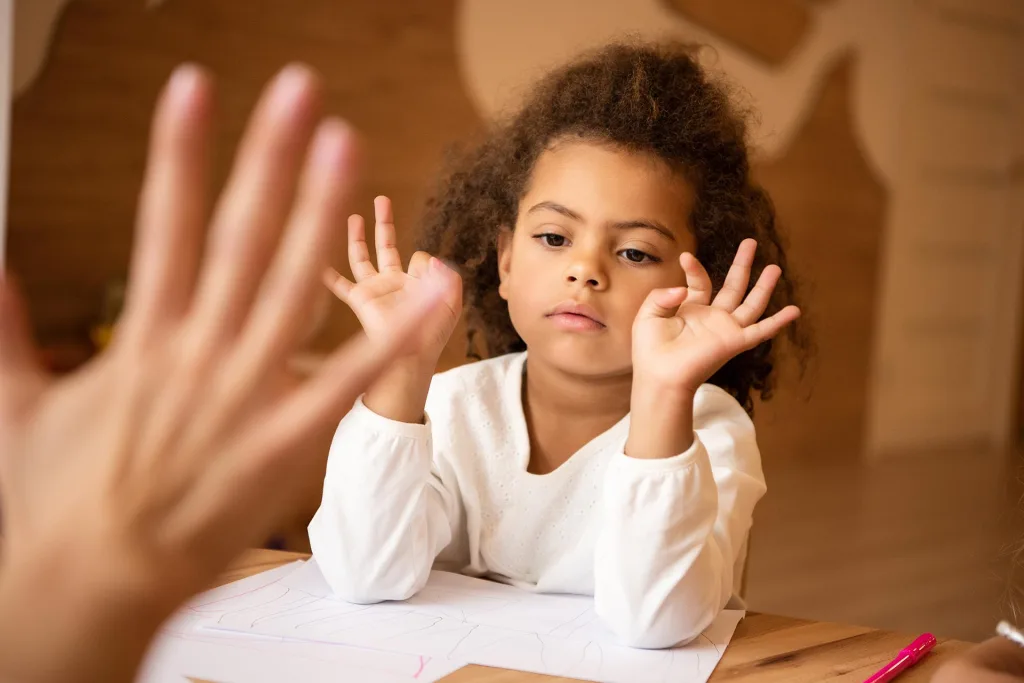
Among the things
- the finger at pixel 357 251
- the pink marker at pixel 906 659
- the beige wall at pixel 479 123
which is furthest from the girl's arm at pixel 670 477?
the beige wall at pixel 479 123

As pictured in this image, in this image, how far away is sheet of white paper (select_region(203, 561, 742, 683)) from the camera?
Answer: 76 centimetres

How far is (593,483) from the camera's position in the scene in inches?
44.6

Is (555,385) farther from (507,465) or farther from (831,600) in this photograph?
(831,600)

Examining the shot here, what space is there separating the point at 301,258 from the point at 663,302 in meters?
0.53

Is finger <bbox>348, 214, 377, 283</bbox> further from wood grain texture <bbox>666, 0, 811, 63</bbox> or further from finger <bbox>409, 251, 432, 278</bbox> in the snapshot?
wood grain texture <bbox>666, 0, 811, 63</bbox>

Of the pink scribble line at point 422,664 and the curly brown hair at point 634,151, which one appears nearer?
the pink scribble line at point 422,664

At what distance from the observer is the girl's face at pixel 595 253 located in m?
1.06

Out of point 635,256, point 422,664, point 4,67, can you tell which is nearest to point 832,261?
point 4,67

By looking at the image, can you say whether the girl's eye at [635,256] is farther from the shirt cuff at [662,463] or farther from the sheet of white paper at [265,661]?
the sheet of white paper at [265,661]

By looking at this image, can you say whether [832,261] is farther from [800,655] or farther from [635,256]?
[800,655]

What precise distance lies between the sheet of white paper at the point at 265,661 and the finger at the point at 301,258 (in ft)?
1.24

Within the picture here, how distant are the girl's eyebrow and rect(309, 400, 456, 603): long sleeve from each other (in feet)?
0.91

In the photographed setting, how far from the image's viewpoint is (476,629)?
32.4 inches

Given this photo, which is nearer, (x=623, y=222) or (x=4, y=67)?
(x=623, y=222)
